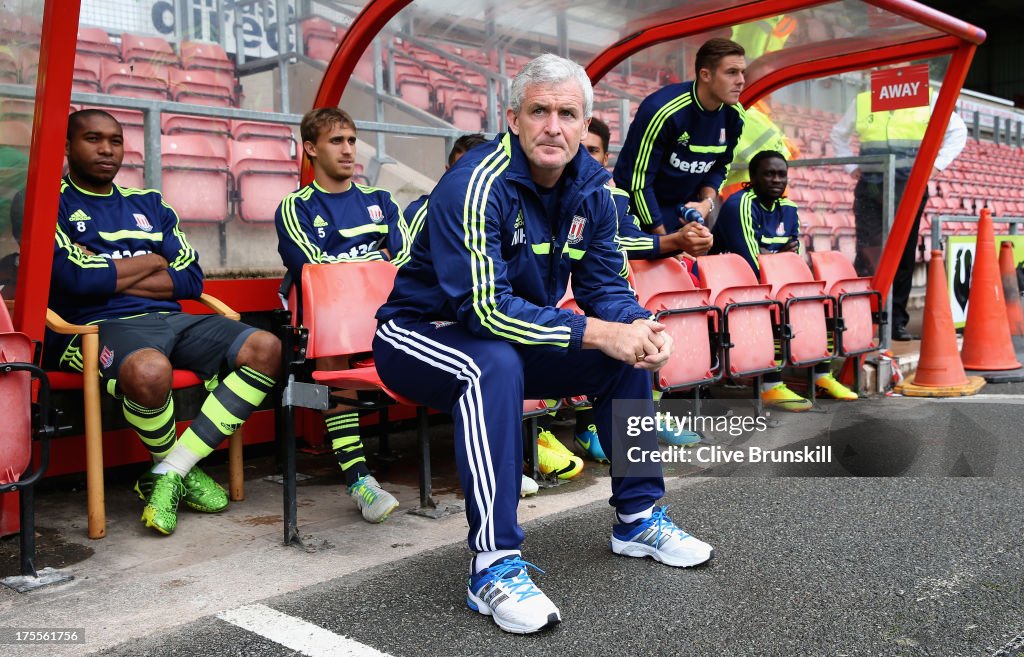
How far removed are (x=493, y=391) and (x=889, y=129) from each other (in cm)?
623

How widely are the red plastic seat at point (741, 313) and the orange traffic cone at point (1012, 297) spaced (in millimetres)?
3532

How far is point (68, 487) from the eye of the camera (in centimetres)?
402

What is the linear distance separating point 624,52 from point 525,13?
77cm

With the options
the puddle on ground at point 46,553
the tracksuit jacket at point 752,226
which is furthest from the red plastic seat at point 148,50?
the puddle on ground at point 46,553

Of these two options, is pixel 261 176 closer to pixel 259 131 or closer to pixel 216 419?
pixel 259 131

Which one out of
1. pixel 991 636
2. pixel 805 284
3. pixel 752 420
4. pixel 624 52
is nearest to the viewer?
pixel 991 636

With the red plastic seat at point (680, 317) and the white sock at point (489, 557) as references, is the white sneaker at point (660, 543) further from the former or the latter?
the red plastic seat at point (680, 317)

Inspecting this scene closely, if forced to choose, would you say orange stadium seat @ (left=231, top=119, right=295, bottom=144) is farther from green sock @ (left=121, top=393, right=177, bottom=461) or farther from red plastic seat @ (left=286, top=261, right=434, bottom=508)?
green sock @ (left=121, top=393, right=177, bottom=461)

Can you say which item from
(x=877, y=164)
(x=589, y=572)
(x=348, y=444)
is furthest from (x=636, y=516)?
(x=877, y=164)

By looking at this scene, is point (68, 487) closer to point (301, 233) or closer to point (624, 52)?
point (301, 233)

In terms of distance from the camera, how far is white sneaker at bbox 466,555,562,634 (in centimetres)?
246

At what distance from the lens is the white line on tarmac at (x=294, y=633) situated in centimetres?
233

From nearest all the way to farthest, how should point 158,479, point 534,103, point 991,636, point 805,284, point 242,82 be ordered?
1. point 991,636
2. point 534,103
3. point 158,479
4. point 805,284
5. point 242,82

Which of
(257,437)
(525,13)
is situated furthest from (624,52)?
(257,437)
